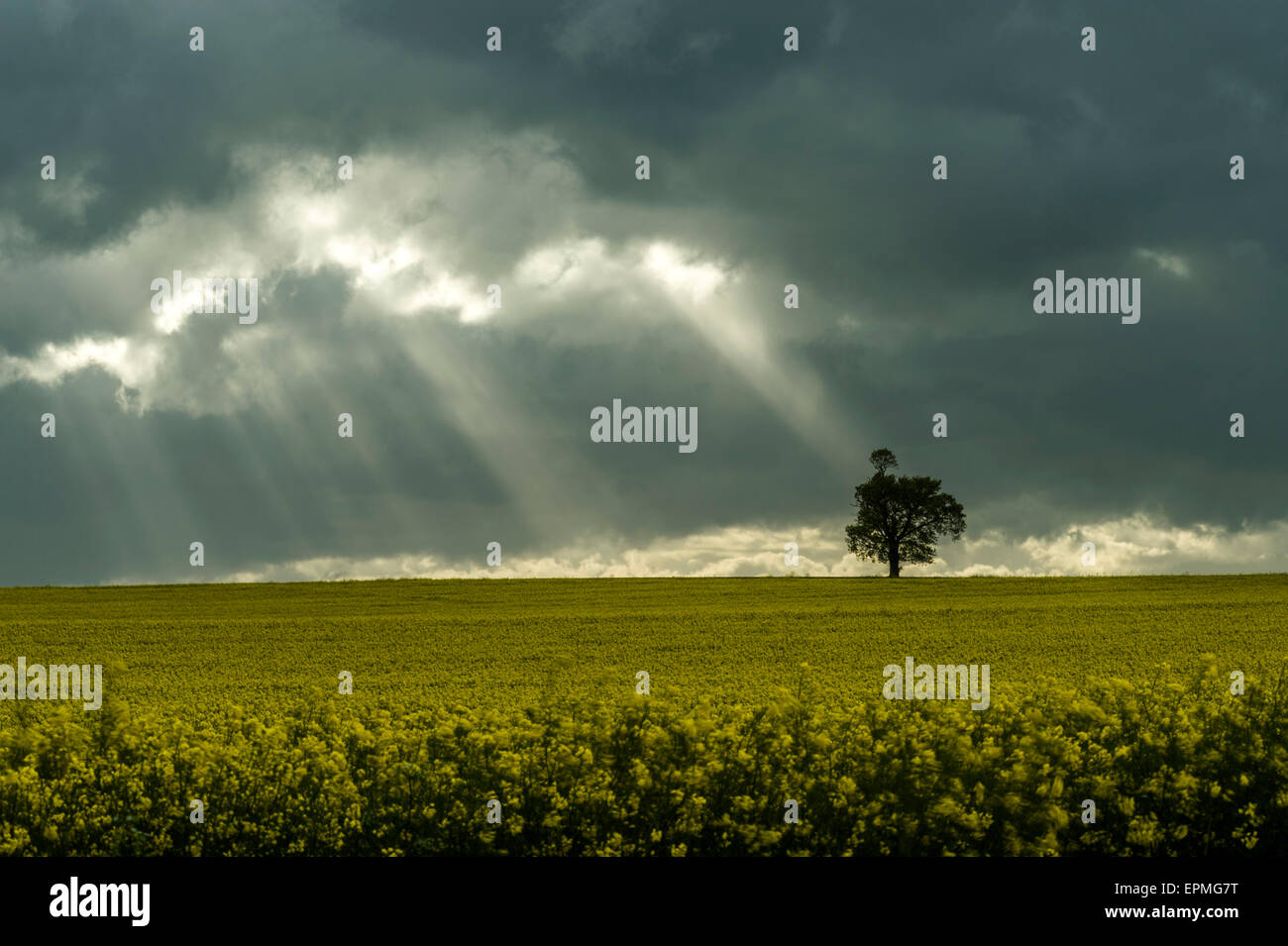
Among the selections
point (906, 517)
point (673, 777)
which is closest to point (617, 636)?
point (673, 777)

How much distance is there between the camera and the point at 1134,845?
8.46 meters

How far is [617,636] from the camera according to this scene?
87.2ft

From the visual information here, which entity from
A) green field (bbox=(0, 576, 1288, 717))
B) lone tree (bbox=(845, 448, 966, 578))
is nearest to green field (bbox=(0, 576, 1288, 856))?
green field (bbox=(0, 576, 1288, 717))

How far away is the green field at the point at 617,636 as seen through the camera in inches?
739

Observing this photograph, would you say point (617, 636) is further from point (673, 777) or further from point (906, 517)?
point (906, 517)

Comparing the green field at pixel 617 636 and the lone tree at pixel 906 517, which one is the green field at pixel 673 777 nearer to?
the green field at pixel 617 636

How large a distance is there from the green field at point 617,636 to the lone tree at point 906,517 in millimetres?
17728

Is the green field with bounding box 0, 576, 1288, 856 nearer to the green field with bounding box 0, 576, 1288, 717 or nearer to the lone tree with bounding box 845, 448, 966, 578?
Result: the green field with bounding box 0, 576, 1288, 717

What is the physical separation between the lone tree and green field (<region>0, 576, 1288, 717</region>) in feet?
58.2

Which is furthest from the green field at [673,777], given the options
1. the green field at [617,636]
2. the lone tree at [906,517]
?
the lone tree at [906,517]

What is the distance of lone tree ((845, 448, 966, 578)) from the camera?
194 feet
